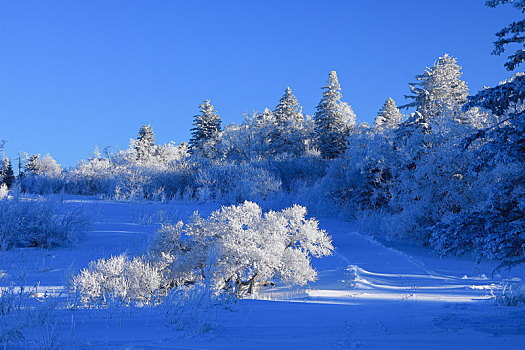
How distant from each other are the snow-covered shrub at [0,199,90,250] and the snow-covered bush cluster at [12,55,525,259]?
8.63 meters

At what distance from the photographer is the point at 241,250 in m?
8.29

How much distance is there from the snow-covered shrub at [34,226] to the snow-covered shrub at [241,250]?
13.8ft

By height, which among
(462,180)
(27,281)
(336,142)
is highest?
(336,142)

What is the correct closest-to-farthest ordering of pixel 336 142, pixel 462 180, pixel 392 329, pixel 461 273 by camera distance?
pixel 392 329
pixel 461 273
pixel 462 180
pixel 336 142

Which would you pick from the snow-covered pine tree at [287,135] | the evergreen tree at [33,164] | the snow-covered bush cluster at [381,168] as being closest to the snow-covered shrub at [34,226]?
the snow-covered bush cluster at [381,168]

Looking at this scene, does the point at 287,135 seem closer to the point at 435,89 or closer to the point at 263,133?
the point at 263,133

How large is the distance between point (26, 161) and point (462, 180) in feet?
189

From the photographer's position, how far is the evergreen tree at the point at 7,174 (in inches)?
1718

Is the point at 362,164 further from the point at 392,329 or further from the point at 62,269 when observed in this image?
the point at 392,329

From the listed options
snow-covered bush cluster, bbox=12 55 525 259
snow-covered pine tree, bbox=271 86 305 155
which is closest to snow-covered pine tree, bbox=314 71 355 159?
snow-covered bush cluster, bbox=12 55 525 259

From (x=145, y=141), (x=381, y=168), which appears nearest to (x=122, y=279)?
(x=381, y=168)

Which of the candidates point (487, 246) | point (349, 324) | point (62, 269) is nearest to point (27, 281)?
point (62, 269)

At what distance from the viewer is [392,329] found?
4.38 m

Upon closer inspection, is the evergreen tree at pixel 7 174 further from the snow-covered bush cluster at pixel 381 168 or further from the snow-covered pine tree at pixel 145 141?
the snow-covered pine tree at pixel 145 141
